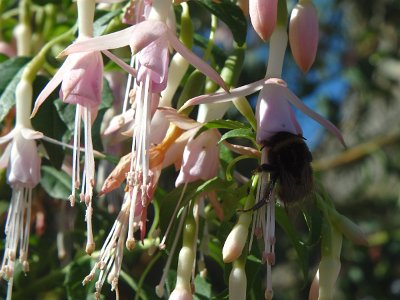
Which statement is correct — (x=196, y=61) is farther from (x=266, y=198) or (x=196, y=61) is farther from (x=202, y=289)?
(x=202, y=289)

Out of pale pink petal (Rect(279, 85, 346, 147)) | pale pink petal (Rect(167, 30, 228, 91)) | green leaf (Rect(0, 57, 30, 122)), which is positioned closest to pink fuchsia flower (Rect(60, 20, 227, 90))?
pale pink petal (Rect(167, 30, 228, 91))

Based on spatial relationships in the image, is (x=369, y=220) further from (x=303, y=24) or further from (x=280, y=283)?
(x=303, y=24)

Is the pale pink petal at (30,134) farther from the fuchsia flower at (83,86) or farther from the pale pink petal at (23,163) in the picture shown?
the fuchsia flower at (83,86)

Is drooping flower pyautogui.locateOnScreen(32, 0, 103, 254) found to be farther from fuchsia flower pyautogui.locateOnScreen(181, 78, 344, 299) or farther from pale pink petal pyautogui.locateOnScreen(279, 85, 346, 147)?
pale pink petal pyautogui.locateOnScreen(279, 85, 346, 147)

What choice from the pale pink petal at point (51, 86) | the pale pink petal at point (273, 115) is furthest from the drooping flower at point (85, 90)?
the pale pink petal at point (273, 115)

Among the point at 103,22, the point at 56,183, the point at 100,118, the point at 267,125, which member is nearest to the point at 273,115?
the point at 267,125

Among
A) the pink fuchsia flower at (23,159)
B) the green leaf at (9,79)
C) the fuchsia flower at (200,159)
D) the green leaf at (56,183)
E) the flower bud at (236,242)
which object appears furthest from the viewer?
the green leaf at (56,183)

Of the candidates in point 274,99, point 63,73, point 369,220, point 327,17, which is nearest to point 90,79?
point 63,73
